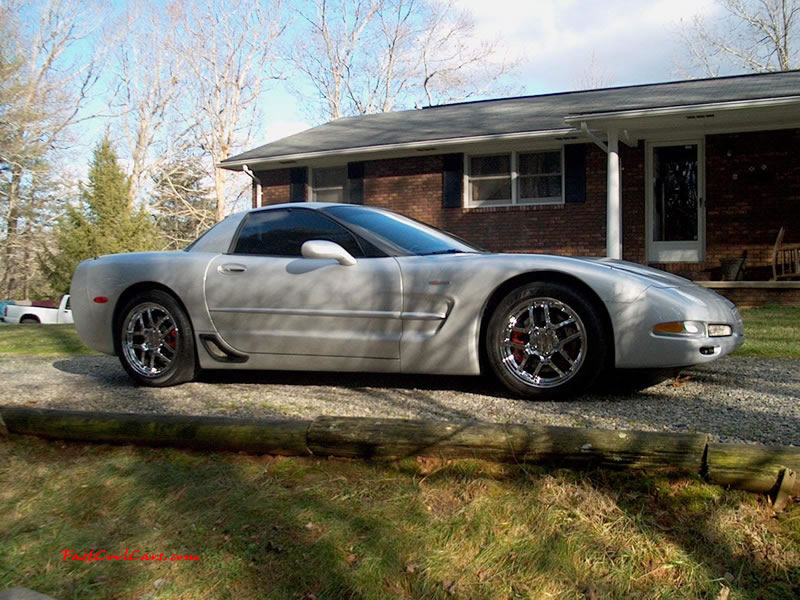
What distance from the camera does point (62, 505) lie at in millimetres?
2766

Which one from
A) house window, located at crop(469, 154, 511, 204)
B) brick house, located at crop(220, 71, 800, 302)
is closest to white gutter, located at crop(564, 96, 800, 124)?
brick house, located at crop(220, 71, 800, 302)

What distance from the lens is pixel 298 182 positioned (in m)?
15.4

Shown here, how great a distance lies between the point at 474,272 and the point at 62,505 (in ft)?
7.91

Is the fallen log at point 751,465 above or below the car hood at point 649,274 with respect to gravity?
below

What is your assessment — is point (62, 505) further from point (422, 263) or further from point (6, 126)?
point (6, 126)

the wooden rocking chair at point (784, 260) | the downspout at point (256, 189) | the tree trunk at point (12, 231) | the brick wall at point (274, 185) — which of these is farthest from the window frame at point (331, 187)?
the tree trunk at point (12, 231)

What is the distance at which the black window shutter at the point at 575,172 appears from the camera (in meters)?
12.6

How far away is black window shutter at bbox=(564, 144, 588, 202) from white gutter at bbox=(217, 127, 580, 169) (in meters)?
0.73

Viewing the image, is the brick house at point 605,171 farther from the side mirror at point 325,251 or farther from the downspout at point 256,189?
the side mirror at point 325,251

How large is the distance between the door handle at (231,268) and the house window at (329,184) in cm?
1070

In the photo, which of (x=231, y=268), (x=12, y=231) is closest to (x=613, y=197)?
(x=231, y=268)

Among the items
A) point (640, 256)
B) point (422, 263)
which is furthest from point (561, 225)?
point (422, 263)

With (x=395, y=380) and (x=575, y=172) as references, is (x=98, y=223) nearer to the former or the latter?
(x=575, y=172)

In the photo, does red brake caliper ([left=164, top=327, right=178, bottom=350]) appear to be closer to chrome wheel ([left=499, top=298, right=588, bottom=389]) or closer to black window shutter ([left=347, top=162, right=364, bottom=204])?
chrome wheel ([left=499, top=298, right=588, bottom=389])
